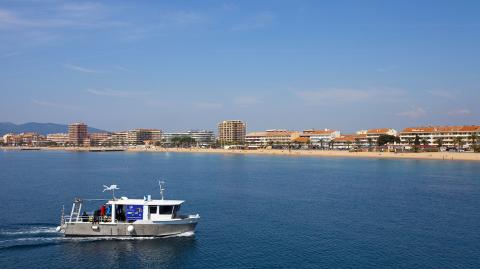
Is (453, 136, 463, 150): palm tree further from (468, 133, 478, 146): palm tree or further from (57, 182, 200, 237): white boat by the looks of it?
(57, 182, 200, 237): white boat

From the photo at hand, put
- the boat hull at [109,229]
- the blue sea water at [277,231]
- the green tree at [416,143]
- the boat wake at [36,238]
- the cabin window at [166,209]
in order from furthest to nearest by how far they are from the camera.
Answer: the green tree at [416,143]
the cabin window at [166,209]
the boat hull at [109,229]
the boat wake at [36,238]
the blue sea water at [277,231]

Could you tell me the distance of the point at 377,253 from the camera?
32688mm

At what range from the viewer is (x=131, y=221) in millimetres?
36531

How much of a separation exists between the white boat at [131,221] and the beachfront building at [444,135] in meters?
154

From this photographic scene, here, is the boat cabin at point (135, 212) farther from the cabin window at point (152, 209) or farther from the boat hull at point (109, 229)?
the boat hull at point (109, 229)

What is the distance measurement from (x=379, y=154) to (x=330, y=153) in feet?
73.4

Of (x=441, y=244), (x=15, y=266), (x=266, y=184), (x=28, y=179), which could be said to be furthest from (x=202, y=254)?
(x=28, y=179)

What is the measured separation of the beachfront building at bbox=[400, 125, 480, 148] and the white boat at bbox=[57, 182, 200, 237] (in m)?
154

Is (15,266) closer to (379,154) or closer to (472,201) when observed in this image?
(472,201)

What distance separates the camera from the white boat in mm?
36094

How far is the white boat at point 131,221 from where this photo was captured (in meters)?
36.1

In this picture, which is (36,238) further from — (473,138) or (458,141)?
(458,141)

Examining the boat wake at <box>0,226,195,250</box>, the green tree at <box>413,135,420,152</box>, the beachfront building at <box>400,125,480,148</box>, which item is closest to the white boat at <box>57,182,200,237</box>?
the boat wake at <box>0,226,195,250</box>

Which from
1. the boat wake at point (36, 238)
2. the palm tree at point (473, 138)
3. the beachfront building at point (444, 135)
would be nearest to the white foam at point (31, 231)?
the boat wake at point (36, 238)
